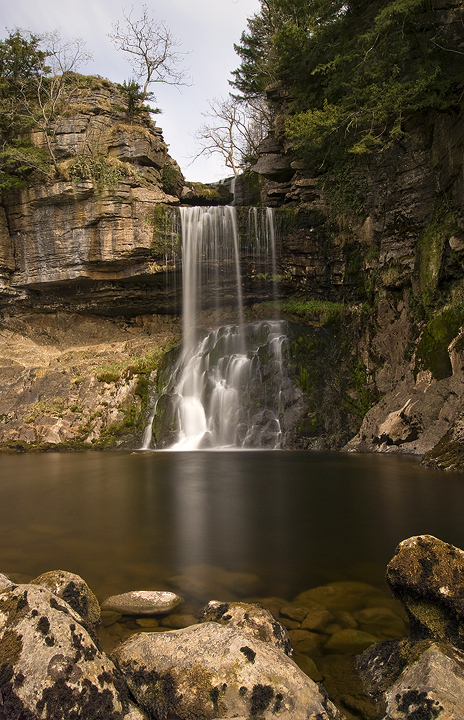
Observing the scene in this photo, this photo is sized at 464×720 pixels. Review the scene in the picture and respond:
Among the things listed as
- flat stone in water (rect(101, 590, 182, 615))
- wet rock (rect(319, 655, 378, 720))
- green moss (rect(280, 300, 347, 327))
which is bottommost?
flat stone in water (rect(101, 590, 182, 615))

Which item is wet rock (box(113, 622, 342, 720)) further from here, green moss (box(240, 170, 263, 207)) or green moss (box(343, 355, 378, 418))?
green moss (box(240, 170, 263, 207))

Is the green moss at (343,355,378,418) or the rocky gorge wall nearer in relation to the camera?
the rocky gorge wall

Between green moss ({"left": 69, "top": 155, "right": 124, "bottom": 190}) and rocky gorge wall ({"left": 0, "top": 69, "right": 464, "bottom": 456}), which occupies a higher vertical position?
green moss ({"left": 69, "top": 155, "right": 124, "bottom": 190})

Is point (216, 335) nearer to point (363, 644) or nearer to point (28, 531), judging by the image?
point (28, 531)

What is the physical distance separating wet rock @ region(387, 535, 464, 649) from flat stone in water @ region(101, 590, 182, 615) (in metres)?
1.80

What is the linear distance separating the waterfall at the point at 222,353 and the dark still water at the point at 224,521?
179 inches

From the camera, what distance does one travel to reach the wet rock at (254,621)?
2814mm

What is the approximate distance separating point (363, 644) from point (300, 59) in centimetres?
2196

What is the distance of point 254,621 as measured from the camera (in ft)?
9.52

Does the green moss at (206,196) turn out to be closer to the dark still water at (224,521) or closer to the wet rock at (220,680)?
the dark still water at (224,521)

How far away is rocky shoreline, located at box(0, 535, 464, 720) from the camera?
2.19m

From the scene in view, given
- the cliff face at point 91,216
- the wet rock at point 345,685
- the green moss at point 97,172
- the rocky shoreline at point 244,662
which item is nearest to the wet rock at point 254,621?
the rocky shoreline at point 244,662

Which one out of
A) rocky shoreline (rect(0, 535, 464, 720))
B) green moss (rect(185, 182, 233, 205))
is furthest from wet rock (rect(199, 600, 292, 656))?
green moss (rect(185, 182, 233, 205))

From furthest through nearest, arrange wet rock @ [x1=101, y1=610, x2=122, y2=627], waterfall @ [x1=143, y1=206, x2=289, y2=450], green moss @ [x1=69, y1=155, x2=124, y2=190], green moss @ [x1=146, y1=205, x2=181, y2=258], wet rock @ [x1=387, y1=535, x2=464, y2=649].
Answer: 1. green moss @ [x1=146, y1=205, x2=181, y2=258]
2. green moss @ [x1=69, y1=155, x2=124, y2=190]
3. waterfall @ [x1=143, y1=206, x2=289, y2=450]
4. wet rock @ [x1=101, y1=610, x2=122, y2=627]
5. wet rock @ [x1=387, y1=535, x2=464, y2=649]
